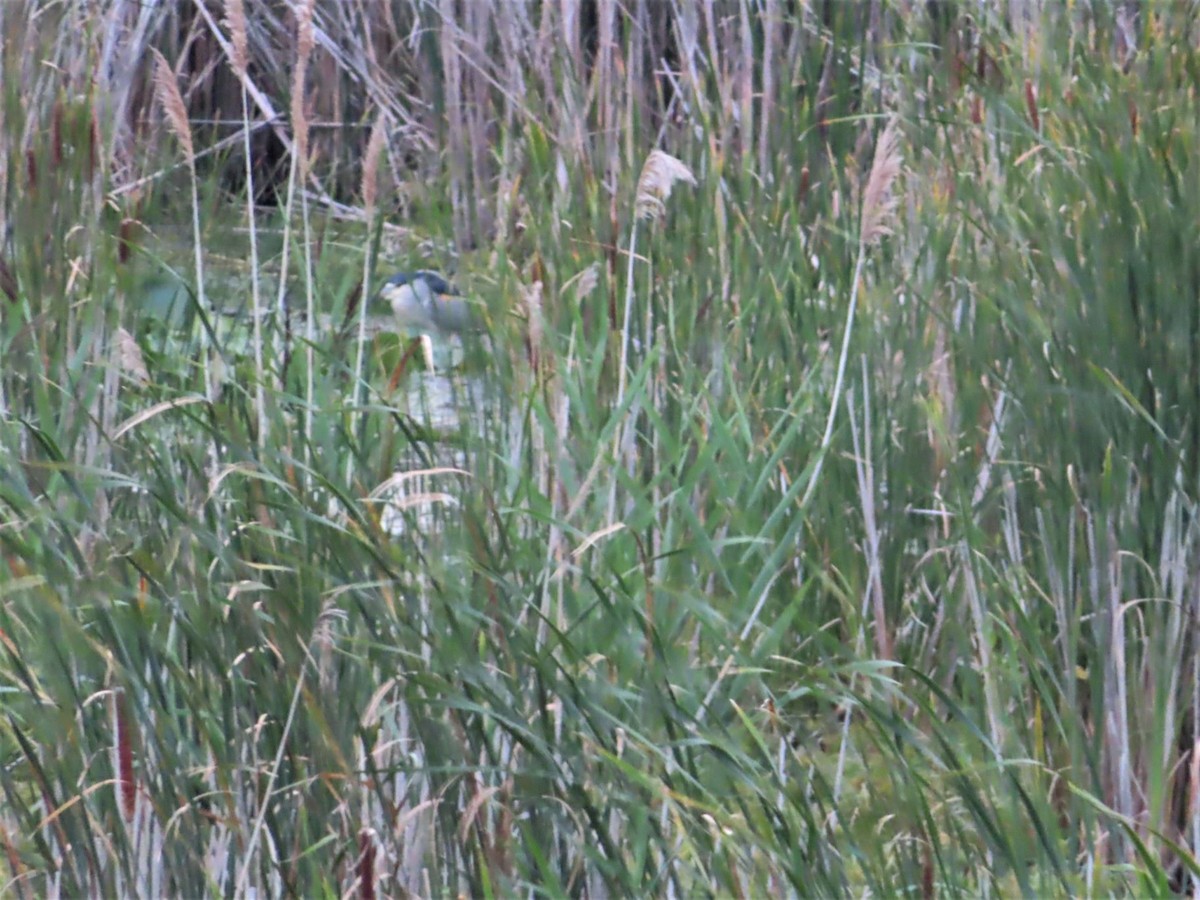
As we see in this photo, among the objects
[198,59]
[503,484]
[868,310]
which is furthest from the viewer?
[198,59]

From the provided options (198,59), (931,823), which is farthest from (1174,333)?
(198,59)

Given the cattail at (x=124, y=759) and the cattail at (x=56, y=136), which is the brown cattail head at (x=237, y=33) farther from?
the cattail at (x=56, y=136)

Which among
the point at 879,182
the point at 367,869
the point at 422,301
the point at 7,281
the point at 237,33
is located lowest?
the point at 367,869

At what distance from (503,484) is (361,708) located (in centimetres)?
35

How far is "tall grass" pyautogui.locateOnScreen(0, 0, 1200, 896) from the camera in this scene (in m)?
1.13

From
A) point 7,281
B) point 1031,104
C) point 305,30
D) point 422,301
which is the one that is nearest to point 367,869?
point 305,30

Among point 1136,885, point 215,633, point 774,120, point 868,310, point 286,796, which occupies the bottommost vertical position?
point 1136,885

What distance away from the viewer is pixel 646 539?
1.51 meters

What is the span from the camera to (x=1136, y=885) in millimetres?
1243

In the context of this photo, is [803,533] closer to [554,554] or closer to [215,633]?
A: [554,554]

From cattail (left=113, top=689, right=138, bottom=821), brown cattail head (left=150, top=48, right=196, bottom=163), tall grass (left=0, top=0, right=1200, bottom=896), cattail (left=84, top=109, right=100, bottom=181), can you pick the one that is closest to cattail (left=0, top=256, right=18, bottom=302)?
tall grass (left=0, top=0, right=1200, bottom=896)

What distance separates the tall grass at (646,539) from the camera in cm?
113

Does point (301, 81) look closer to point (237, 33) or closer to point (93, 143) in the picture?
point (237, 33)

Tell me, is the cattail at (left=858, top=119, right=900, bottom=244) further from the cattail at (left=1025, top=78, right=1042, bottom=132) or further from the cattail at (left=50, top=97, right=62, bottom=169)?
the cattail at (left=50, top=97, right=62, bottom=169)
